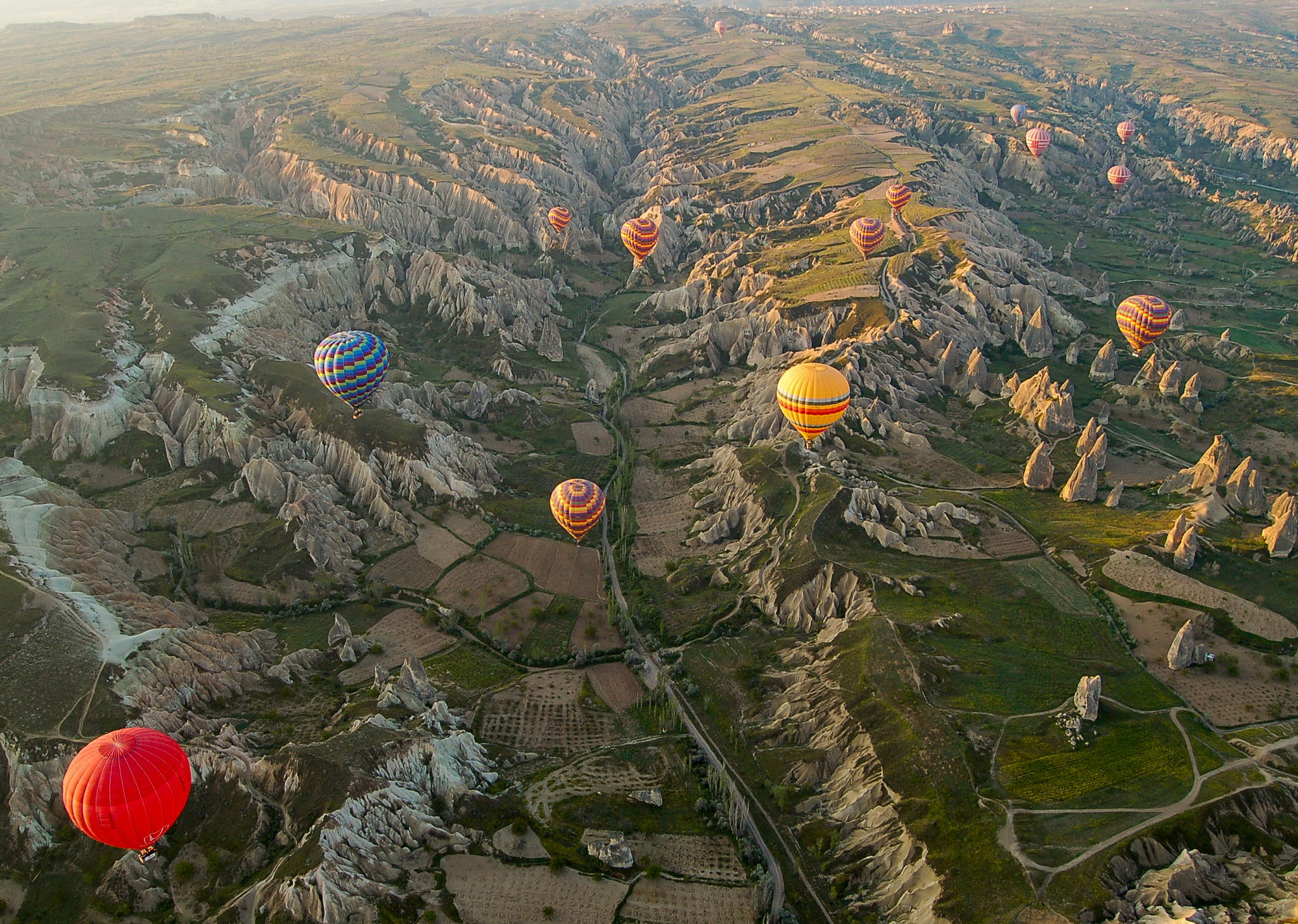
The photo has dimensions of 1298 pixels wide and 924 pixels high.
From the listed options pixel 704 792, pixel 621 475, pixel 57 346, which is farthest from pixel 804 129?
pixel 704 792

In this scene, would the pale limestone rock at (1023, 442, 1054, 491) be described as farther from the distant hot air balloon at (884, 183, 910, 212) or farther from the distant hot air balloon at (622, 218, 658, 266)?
the distant hot air balloon at (622, 218, 658, 266)

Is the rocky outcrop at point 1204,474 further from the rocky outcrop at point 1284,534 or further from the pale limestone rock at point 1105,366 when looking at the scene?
the pale limestone rock at point 1105,366

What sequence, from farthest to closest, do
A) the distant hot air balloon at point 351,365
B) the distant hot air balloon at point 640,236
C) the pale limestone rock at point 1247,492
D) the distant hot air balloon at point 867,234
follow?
the distant hot air balloon at point 640,236
the distant hot air balloon at point 867,234
the distant hot air balloon at point 351,365
the pale limestone rock at point 1247,492

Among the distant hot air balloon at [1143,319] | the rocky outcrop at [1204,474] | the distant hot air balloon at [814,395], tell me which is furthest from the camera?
the distant hot air balloon at [1143,319]

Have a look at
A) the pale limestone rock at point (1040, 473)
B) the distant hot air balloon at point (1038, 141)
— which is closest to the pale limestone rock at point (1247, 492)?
the pale limestone rock at point (1040, 473)

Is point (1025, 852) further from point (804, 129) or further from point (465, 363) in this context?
point (804, 129)

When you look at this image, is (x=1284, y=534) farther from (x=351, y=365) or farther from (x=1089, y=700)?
(x=351, y=365)

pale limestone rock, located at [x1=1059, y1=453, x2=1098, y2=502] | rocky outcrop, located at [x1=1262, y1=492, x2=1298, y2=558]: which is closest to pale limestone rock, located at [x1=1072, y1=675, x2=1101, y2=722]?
rocky outcrop, located at [x1=1262, y1=492, x2=1298, y2=558]
